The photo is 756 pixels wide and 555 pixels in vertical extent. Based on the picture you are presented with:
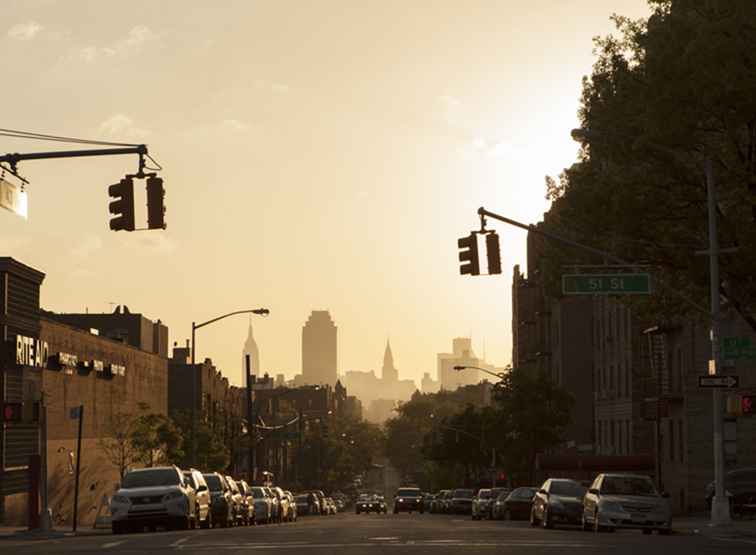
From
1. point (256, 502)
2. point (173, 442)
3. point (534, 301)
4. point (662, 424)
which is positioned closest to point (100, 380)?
point (173, 442)

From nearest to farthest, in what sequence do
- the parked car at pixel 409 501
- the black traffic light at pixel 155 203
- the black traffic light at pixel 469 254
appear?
the black traffic light at pixel 155 203
the black traffic light at pixel 469 254
the parked car at pixel 409 501

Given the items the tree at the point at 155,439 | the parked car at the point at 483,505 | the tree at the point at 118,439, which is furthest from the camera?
the tree at the point at 118,439

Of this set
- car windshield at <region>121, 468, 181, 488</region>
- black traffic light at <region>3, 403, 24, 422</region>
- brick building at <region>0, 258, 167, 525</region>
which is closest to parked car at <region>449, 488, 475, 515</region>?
brick building at <region>0, 258, 167, 525</region>

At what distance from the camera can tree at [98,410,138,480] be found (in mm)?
80488

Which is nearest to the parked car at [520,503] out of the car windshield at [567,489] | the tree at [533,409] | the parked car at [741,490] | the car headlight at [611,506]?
the parked car at [741,490]

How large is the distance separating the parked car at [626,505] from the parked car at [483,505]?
3043 centimetres

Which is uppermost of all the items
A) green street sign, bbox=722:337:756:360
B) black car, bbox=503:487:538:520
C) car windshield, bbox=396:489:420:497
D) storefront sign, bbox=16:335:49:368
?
storefront sign, bbox=16:335:49:368

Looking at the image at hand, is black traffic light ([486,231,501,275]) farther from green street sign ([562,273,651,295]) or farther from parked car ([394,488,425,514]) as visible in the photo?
parked car ([394,488,425,514])

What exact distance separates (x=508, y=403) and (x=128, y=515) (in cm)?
6178

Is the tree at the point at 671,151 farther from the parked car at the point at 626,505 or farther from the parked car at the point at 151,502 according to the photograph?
the parked car at the point at 151,502

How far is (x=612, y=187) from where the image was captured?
40.0 meters

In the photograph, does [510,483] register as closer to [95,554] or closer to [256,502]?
[256,502]

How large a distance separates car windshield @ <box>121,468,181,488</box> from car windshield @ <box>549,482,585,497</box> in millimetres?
10797

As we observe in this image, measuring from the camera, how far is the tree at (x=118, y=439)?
80.5 m
